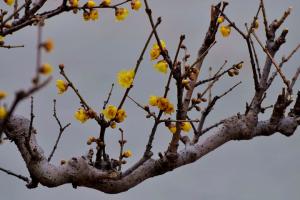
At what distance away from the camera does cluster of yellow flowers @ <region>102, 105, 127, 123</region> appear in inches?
154

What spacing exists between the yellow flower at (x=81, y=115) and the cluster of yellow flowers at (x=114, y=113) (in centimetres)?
16

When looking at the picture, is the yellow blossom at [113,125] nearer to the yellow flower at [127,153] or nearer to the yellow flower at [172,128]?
the yellow flower at [127,153]

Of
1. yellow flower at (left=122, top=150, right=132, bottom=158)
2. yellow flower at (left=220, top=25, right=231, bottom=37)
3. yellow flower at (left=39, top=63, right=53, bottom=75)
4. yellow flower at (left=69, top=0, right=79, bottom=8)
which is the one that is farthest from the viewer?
yellow flower at (left=220, top=25, right=231, bottom=37)

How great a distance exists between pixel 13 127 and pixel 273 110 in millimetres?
2767

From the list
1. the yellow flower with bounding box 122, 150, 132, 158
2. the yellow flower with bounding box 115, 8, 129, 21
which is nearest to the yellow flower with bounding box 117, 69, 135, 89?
the yellow flower with bounding box 122, 150, 132, 158

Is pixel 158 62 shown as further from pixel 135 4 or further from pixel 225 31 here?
pixel 225 31

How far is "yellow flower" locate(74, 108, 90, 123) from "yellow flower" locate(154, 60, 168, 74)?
722 millimetres

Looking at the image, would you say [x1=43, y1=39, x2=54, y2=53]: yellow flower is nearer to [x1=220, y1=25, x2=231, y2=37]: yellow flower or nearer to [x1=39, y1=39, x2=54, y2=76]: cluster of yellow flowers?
[x1=39, y1=39, x2=54, y2=76]: cluster of yellow flowers

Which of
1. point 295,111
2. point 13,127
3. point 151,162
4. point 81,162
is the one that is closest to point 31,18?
point 13,127

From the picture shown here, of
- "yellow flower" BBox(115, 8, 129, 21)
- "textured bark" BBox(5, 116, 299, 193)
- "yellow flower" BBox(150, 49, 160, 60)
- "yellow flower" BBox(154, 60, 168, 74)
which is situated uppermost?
"yellow flower" BBox(115, 8, 129, 21)

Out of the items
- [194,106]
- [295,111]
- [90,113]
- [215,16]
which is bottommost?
[90,113]

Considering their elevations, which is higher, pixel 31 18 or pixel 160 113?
pixel 31 18

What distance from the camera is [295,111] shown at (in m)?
5.50

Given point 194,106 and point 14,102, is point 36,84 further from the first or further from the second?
point 194,106
